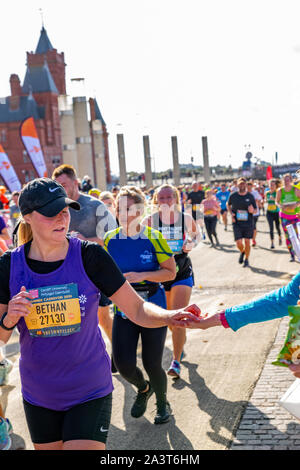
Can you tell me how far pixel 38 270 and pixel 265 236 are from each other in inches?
749

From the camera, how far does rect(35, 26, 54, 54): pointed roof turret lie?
319ft

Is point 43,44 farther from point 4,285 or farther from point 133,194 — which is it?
point 4,285

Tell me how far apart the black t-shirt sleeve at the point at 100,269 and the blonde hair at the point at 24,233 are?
0.38m

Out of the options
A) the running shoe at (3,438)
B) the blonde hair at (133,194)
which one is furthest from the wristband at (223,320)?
the blonde hair at (133,194)

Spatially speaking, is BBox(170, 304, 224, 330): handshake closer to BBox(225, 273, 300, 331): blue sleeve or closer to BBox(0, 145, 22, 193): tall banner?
BBox(225, 273, 300, 331): blue sleeve

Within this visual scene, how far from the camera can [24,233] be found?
10.9 feet

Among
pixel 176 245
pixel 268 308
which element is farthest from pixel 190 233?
pixel 268 308

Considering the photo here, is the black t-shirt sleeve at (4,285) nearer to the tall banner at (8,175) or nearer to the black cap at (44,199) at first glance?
the black cap at (44,199)

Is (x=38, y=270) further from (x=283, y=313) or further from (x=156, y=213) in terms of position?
(x=156, y=213)

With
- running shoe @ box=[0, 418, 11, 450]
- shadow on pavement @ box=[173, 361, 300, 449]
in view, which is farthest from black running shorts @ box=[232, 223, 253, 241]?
running shoe @ box=[0, 418, 11, 450]

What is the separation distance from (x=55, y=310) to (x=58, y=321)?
61 millimetres

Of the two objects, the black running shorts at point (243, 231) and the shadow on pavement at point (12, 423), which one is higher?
the black running shorts at point (243, 231)

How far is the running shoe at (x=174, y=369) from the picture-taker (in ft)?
20.6

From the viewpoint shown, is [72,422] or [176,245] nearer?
[72,422]
